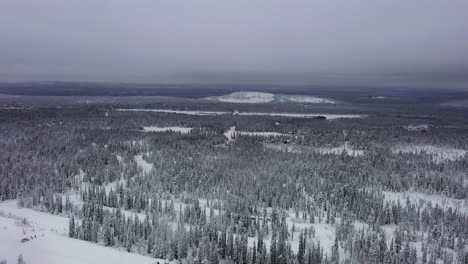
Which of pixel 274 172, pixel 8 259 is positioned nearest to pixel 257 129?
pixel 274 172

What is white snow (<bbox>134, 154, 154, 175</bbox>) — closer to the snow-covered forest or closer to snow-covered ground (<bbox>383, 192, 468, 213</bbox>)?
the snow-covered forest

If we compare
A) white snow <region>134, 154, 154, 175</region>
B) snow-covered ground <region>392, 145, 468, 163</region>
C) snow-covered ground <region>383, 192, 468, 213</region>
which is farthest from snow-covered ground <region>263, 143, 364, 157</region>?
white snow <region>134, 154, 154, 175</region>

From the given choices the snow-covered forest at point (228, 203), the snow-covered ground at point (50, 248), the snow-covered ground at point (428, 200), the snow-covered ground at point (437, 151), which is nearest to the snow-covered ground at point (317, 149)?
the snow-covered forest at point (228, 203)

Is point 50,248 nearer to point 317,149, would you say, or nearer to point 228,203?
point 228,203

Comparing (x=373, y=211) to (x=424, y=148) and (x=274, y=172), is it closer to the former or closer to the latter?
(x=274, y=172)

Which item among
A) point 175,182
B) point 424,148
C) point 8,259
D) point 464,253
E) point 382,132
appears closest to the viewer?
point 8,259
